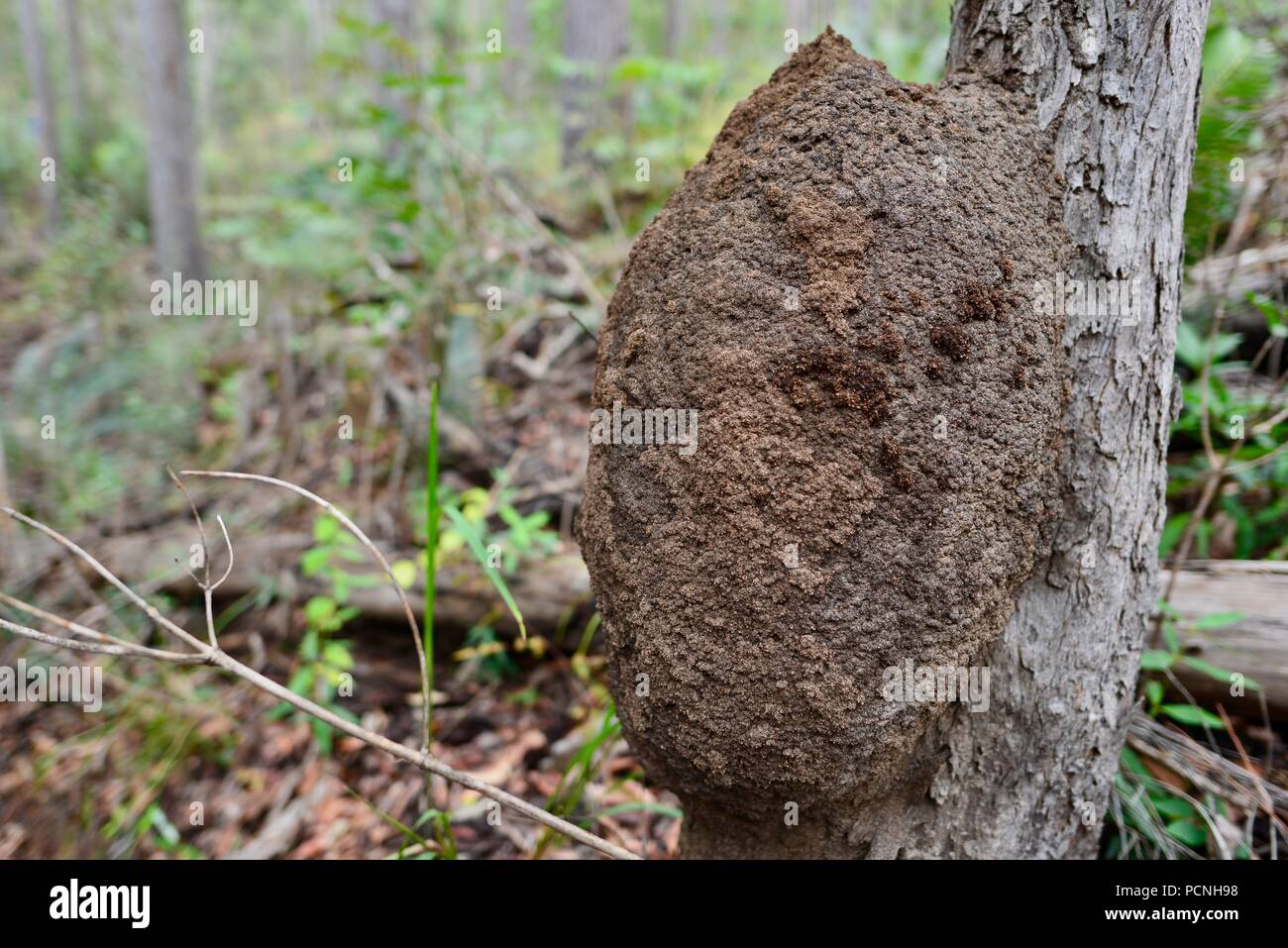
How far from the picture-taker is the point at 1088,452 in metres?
1.48

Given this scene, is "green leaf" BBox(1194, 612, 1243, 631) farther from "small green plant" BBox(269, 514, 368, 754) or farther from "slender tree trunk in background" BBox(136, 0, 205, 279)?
"slender tree trunk in background" BBox(136, 0, 205, 279)

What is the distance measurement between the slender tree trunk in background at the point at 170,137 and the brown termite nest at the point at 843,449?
8058 millimetres

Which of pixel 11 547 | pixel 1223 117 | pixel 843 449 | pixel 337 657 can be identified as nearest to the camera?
pixel 843 449

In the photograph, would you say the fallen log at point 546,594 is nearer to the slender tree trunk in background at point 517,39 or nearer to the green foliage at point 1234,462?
the green foliage at point 1234,462

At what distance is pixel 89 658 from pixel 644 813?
10.3 feet

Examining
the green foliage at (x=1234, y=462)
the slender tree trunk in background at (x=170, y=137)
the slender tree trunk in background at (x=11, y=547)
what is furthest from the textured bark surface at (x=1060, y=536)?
the slender tree trunk in background at (x=170, y=137)

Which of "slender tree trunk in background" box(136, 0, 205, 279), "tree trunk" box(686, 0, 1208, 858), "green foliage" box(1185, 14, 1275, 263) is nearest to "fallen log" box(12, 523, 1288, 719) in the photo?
"tree trunk" box(686, 0, 1208, 858)

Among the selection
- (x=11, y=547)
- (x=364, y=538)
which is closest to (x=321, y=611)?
(x=364, y=538)

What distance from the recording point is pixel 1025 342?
1.37 meters

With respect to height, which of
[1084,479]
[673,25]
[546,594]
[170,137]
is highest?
[673,25]

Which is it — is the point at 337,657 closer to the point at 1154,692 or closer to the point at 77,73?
the point at 1154,692

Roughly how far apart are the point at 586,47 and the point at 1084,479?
256 inches

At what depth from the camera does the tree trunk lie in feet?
4.71

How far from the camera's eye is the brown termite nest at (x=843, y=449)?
51.9 inches
